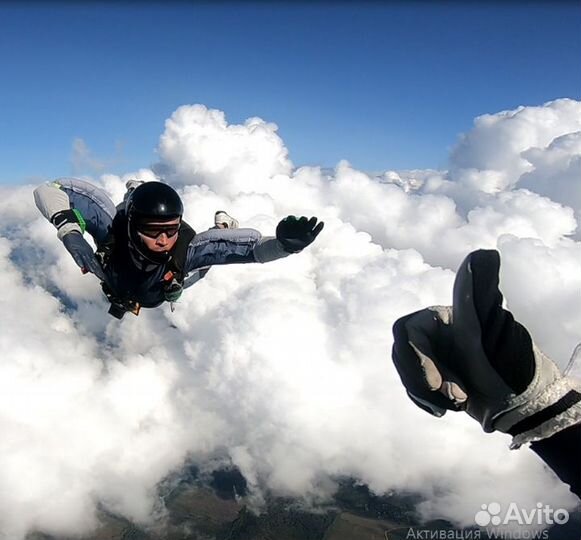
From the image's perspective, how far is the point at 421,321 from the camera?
6.77 feet

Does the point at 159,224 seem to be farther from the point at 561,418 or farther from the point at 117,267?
the point at 561,418

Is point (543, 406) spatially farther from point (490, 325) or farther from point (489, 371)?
point (490, 325)

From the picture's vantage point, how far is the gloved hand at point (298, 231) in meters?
3.98

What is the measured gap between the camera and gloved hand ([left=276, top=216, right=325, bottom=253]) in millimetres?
3980

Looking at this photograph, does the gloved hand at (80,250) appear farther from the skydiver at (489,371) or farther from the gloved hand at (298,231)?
the skydiver at (489,371)

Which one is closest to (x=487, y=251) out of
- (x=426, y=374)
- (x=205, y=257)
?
(x=426, y=374)

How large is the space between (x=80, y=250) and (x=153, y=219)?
72 centimetres

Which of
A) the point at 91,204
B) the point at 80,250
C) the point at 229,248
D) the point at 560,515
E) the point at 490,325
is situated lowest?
the point at 560,515

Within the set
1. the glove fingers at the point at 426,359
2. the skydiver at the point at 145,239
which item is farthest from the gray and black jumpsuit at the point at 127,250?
the glove fingers at the point at 426,359

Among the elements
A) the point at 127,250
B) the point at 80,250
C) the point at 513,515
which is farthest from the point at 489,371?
the point at 127,250

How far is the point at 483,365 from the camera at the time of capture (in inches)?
77.9

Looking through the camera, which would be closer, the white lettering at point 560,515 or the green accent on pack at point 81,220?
the white lettering at point 560,515

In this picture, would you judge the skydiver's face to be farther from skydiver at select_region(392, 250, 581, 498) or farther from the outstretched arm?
skydiver at select_region(392, 250, 581, 498)

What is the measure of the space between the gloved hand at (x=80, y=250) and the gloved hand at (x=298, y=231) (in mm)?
1811
